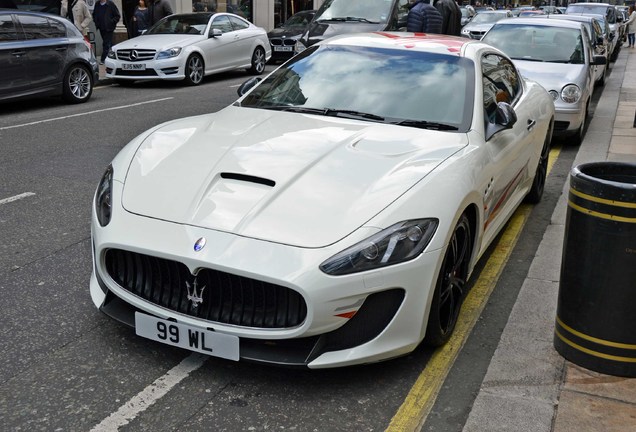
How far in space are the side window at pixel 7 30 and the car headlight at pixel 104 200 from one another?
830cm

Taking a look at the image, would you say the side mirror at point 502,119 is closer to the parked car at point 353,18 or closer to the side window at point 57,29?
the side window at point 57,29

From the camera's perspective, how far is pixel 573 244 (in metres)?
3.67

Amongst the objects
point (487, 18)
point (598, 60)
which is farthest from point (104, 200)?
point (487, 18)

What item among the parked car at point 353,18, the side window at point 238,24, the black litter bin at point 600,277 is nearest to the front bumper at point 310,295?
the black litter bin at point 600,277

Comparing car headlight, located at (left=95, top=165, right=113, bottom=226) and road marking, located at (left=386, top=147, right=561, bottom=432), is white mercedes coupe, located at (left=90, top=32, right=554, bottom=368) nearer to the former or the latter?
car headlight, located at (left=95, top=165, right=113, bottom=226)

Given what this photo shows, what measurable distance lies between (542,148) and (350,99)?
258 cm

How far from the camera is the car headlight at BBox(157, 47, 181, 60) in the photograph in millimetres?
14852

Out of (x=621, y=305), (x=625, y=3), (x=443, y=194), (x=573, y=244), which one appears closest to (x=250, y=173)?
(x=443, y=194)

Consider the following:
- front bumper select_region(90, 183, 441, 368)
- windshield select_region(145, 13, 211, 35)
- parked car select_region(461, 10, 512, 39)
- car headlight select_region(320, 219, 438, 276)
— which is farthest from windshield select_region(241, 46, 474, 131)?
parked car select_region(461, 10, 512, 39)

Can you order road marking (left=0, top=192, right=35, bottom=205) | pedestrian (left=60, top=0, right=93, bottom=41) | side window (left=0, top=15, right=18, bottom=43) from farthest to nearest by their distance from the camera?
1. pedestrian (left=60, top=0, right=93, bottom=41)
2. side window (left=0, top=15, right=18, bottom=43)
3. road marking (left=0, top=192, right=35, bottom=205)

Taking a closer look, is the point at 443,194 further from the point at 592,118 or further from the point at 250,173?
the point at 592,118

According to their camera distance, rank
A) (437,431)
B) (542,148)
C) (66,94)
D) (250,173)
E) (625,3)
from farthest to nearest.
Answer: (625,3)
(66,94)
(542,148)
(250,173)
(437,431)

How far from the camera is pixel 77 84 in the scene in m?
12.7

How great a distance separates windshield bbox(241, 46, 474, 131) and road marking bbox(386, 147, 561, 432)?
113 centimetres
